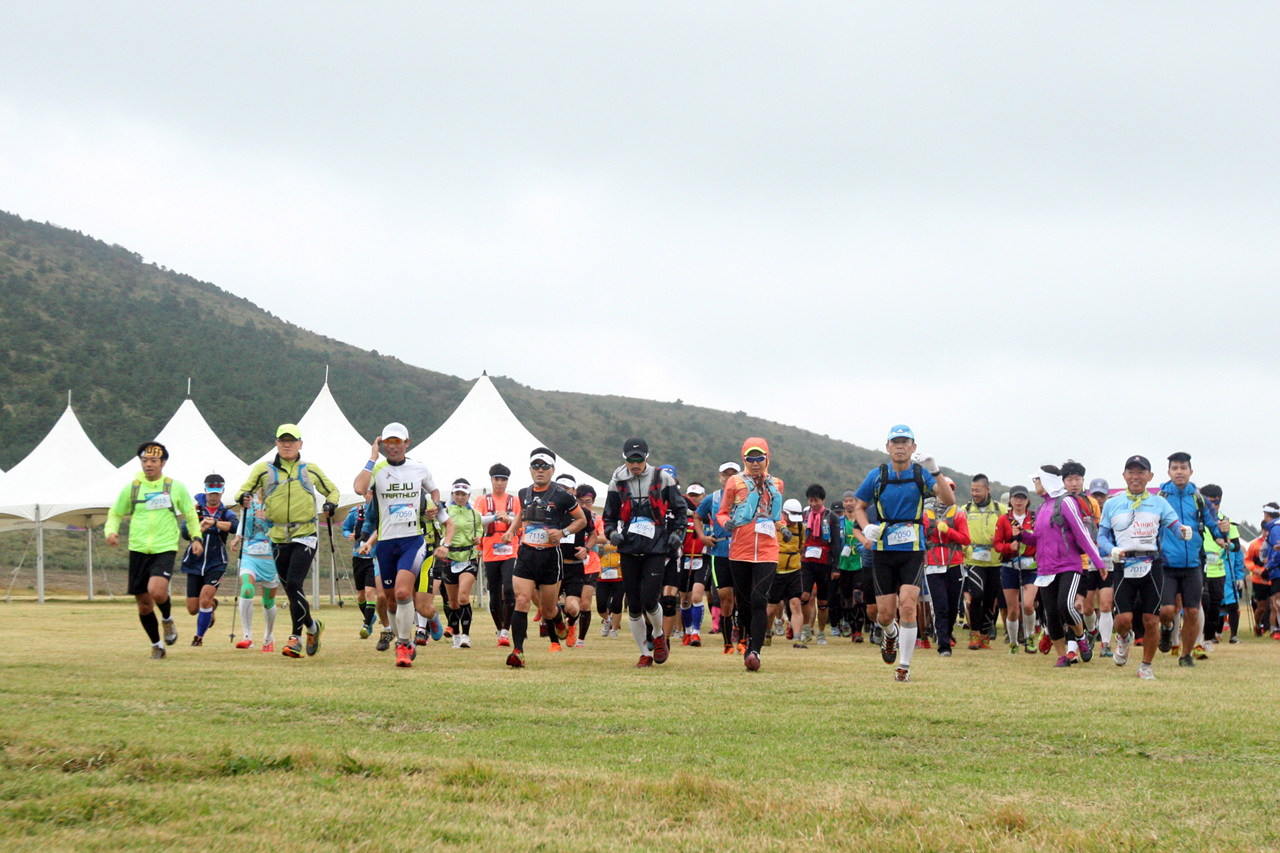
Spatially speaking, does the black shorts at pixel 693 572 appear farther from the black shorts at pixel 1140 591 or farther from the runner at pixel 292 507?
the black shorts at pixel 1140 591

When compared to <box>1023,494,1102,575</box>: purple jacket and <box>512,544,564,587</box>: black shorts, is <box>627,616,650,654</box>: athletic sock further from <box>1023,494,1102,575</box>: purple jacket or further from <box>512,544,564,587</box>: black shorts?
<box>1023,494,1102,575</box>: purple jacket

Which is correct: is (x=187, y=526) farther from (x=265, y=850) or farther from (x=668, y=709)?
(x=265, y=850)

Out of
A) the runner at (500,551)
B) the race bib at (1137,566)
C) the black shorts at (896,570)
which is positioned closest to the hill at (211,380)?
the runner at (500,551)

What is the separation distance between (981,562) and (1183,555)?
5.11 meters

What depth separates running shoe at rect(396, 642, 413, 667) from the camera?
11.1 meters

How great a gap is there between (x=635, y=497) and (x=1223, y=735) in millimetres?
6215

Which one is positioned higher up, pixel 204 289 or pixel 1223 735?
pixel 204 289

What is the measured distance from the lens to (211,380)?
84000 mm

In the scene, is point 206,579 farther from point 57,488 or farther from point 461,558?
point 57,488

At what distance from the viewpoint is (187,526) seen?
41.3 ft

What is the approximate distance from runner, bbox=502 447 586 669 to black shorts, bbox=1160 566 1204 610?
19.6ft

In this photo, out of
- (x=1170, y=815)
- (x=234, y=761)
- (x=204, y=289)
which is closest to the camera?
(x=1170, y=815)

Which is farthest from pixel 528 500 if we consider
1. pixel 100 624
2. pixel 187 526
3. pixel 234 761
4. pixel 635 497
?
pixel 100 624

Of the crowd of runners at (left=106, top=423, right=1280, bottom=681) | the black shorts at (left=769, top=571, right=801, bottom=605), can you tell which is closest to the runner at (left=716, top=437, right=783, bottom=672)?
the crowd of runners at (left=106, top=423, right=1280, bottom=681)
